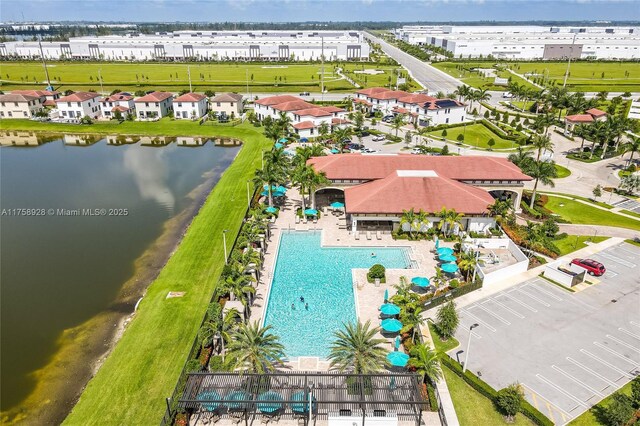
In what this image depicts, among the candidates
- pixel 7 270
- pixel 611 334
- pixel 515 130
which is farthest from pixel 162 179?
pixel 515 130

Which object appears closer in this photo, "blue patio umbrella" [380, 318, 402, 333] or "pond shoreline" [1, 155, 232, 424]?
"pond shoreline" [1, 155, 232, 424]

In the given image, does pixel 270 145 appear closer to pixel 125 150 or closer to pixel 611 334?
pixel 125 150

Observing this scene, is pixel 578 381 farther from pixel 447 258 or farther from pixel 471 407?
pixel 447 258

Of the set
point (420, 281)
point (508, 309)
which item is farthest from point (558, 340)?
point (420, 281)

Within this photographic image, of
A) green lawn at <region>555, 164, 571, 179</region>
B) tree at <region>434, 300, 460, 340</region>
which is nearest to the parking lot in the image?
tree at <region>434, 300, 460, 340</region>

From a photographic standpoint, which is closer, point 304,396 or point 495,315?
point 304,396

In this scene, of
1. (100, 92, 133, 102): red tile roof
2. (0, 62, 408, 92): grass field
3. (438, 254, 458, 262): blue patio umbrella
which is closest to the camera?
(438, 254, 458, 262): blue patio umbrella

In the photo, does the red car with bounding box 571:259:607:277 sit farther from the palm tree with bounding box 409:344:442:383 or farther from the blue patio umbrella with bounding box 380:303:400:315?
the palm tree with bounding box 409:344:442:383
